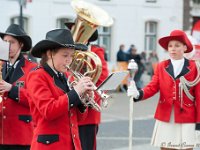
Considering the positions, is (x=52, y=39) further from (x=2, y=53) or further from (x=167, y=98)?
(x=167, y=98)

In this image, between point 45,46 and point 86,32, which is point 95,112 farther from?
point 45,46

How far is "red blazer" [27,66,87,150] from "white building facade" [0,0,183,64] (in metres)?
20.4

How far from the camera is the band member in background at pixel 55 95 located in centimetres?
417

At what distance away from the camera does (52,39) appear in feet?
14.3

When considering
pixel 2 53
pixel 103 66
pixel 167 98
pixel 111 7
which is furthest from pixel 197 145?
pixel 111 7

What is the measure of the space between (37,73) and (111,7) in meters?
23.2

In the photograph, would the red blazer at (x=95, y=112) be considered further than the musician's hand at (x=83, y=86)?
Yes

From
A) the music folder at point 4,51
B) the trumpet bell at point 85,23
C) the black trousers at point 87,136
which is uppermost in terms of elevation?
the trumpet bell at point 85,23

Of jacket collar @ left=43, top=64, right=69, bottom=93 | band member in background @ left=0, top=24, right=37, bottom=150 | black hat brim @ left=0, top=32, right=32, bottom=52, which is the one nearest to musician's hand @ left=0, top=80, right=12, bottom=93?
band member in background @ left=0, top=24, right=37, bottom=150

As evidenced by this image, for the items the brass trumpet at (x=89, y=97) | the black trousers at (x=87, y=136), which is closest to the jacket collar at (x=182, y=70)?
the black trousers at (x=87, y=136)

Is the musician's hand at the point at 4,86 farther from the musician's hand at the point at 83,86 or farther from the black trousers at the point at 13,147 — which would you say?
the musician's hand at the point at 83,86

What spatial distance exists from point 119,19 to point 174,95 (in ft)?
69.9

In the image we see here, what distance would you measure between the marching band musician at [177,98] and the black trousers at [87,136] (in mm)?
597

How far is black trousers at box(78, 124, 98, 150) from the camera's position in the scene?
6.03 meters
